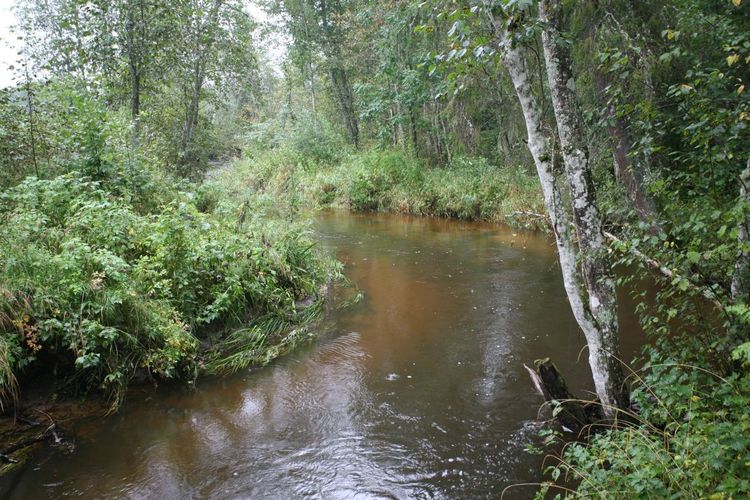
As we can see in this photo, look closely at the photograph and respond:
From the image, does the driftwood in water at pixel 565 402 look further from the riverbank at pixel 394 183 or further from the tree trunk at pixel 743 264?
the riverbank at pixel 394 183

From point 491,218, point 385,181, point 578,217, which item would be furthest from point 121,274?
point 385,181

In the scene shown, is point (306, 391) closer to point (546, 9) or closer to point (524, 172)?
point (546, 9)

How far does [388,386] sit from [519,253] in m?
6.96

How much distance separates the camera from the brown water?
13.4 ft

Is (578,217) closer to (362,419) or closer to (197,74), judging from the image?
(362,419)

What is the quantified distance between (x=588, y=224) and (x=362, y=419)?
301cm

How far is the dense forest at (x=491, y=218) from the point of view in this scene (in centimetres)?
344

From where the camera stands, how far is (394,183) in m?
19.3

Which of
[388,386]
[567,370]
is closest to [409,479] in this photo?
[388,386]

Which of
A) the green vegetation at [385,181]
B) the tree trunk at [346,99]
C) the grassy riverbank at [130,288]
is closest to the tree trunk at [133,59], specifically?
the grassy riverbank at [130,288]

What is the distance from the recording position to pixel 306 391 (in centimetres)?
572

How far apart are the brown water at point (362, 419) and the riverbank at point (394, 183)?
603cm

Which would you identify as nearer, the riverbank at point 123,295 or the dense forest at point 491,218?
the dense forest at point 491,218

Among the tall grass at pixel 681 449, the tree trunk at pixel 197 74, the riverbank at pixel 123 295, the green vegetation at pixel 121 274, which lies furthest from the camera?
the tree trunk at pixel 197 74
